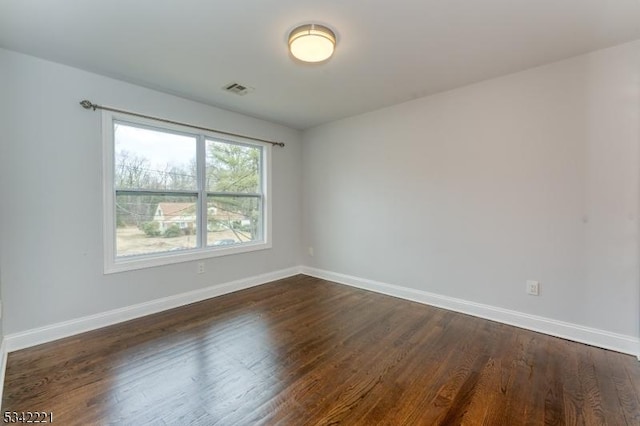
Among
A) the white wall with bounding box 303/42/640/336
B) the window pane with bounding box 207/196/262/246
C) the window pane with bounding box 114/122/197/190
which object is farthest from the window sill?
the white wall with bounding box 303/42/640/336

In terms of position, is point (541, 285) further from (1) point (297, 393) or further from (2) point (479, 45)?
(1) point (297, 393)

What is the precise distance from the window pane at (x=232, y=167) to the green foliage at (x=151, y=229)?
73 centimetres

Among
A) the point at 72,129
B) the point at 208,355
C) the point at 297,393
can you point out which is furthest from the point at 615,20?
the point at 72,129

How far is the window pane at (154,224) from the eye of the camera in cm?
289

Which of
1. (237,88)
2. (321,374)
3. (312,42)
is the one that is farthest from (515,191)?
(237,88)

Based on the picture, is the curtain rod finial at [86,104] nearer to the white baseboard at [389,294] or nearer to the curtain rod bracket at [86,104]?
the curtain rod bracket at [86,104]

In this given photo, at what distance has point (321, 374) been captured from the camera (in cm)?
195

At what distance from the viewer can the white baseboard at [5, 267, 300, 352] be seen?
228 cm

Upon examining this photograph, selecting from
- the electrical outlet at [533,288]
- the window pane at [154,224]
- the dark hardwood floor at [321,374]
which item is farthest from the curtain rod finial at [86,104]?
the electrical outlet at [533,288]

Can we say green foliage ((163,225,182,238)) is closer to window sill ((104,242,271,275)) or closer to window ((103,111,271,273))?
window ((103,111,271,273))

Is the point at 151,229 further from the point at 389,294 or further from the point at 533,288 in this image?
the point at 533,288

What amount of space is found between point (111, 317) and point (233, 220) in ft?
5.54

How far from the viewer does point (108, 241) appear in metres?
2.72

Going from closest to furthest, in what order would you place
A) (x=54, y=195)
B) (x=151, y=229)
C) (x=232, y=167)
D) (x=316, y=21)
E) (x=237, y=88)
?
(x=316, y=21) → (x=54, y=195) → (x=237, y=88) → (x=151, y=229) → (x=232, y=167)
